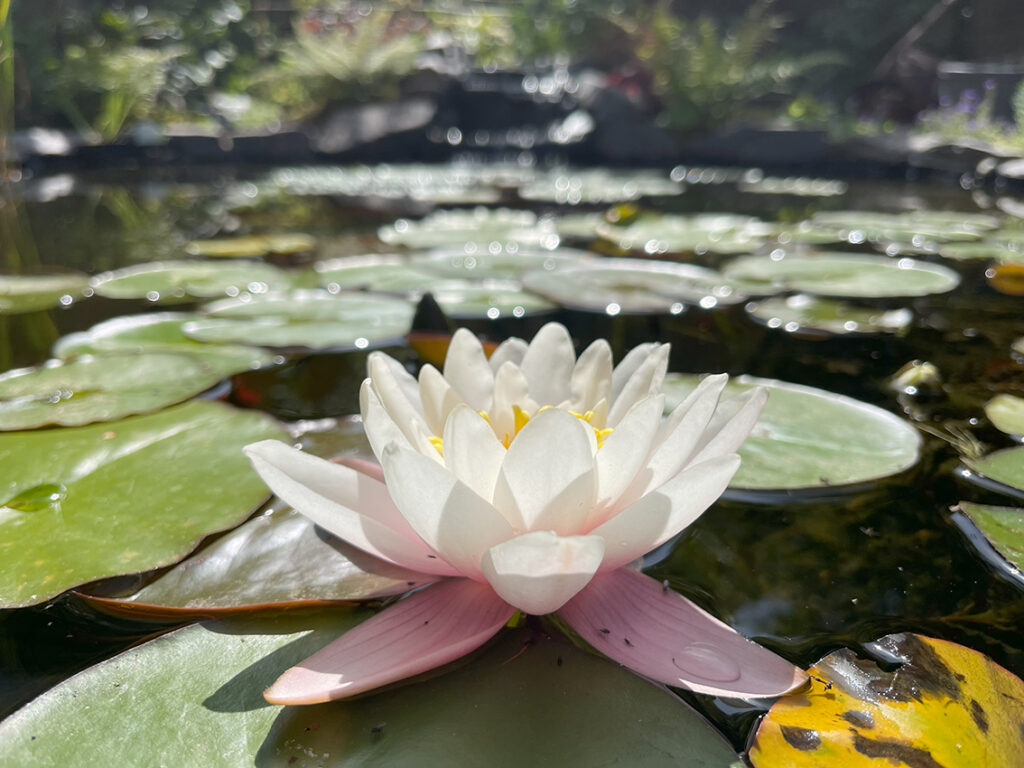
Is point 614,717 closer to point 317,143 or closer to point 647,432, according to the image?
point 647,432

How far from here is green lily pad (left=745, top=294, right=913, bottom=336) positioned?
170 centimetres

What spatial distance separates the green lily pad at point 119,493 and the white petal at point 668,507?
1.48 ft

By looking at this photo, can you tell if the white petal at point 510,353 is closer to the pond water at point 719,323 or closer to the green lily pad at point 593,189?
the pond water at point 719,323

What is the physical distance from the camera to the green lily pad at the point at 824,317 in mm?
1696

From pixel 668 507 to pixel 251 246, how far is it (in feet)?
8.33

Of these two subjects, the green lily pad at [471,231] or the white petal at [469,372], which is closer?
the white petal at [469,372]

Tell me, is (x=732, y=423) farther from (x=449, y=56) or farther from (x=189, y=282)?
(x=449, y=56)

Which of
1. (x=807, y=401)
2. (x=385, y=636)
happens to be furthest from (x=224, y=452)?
(x=807, y=401)

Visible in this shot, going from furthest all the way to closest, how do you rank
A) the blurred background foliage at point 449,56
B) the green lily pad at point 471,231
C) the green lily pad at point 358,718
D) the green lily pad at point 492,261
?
the blurred background foliage at point 449,56
the green lily pad at point 471,231
the green lily pad at point 492,261
the green lily pad at point 358,718

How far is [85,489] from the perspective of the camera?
34.0 inches

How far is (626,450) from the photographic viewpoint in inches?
22.8

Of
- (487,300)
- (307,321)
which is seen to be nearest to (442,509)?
(307,321)

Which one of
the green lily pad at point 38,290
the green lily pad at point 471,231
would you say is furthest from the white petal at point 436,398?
the green lily pad at point 471,231

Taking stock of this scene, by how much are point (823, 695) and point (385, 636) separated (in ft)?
1.16
